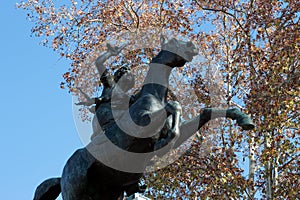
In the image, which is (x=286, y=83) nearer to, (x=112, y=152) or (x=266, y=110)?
(x=266, y=110)

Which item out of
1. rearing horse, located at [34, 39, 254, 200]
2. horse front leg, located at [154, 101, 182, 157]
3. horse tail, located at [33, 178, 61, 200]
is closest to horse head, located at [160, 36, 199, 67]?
rearing horse, located at [34, 39, 254, 200]

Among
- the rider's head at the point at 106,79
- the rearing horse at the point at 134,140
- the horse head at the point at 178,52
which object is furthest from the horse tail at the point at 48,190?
the horse head at the point at 178,52

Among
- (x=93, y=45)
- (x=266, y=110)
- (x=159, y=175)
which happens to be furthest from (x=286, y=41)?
(x=93, y=45)

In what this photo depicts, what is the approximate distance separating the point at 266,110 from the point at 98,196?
894 centimetres

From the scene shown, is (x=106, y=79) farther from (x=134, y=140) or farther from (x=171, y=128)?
(x=171, y=128)

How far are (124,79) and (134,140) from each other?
96 cm

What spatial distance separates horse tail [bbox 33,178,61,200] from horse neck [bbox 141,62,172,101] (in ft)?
4.40

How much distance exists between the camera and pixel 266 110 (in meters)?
13.3

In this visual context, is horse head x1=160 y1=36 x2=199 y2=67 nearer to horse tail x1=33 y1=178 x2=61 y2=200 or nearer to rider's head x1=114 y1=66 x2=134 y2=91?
rider's head x1=114 y1=66 x2=134 y2=91

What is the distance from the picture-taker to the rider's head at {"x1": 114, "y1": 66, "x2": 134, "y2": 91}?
5488 mm

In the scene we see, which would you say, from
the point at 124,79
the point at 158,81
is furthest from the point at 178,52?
the point at 124,79

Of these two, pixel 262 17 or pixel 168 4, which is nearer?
pixel 262 17

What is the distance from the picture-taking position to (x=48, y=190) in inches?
212

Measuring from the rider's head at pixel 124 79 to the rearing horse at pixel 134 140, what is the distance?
36 centimetres
